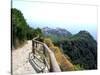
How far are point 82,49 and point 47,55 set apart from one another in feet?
1.53

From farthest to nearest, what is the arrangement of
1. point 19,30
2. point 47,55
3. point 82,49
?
point 82,49
point 47,55
point 19,30

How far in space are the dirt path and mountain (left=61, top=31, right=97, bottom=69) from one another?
45 cm

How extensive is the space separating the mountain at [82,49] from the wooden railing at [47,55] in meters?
0.19

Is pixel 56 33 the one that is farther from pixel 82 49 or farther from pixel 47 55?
pixel 82 49

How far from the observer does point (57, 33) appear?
97.0 inches

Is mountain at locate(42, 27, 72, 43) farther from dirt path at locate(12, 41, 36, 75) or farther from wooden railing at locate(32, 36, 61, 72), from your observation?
dirt path at locate(12, 41, 36, 75)

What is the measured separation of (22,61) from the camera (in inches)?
89.8

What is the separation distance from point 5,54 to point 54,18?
2.32 ft

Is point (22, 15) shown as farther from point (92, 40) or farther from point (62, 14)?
point (92, 40)

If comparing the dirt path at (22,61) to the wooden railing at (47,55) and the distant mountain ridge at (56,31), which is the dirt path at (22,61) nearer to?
the wooden railing at (47,55)

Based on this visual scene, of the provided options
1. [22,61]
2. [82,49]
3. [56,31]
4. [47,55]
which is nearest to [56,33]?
[56,31]

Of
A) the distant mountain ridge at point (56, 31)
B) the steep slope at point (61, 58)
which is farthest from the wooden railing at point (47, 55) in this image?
the distant mountain ridge at point (56, 31)

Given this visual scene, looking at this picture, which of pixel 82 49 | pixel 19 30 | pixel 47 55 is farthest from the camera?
pixel 82 49

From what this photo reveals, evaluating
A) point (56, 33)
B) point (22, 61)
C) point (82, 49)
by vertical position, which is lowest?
point (22, 61)
